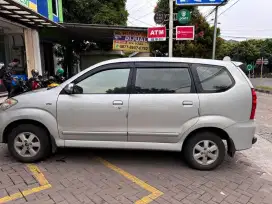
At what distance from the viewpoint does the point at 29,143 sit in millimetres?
3975

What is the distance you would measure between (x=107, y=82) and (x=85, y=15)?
14793 millimetres

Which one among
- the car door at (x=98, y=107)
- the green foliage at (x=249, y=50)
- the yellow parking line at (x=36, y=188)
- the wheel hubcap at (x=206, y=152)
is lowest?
the yellow parking line at (x=36, y=188)

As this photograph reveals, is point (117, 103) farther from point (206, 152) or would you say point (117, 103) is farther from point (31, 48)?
point (31, 48)

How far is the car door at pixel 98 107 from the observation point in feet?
12.5

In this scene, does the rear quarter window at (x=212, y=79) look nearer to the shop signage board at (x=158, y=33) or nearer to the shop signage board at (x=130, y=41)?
the shop signage board at (x=158, y=33)

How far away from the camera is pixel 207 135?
12.4ft

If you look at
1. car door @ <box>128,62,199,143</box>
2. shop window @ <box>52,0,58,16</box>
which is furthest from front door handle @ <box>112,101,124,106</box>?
shop window @ <box>52,0,58,16</box>

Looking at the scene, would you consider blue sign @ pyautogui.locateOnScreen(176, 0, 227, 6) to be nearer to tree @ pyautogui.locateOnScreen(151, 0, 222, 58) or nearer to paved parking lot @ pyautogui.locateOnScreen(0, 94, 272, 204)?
tree @ pyautogui.locateOnScreen(151, 0, 222, 58)

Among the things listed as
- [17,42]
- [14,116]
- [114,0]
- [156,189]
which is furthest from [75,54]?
[156,189]

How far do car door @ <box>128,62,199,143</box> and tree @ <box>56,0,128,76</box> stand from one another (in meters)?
13.8

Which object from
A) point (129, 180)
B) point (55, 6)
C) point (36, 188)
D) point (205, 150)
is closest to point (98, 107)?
point (129, 180)

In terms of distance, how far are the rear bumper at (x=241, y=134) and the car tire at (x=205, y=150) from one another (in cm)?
19

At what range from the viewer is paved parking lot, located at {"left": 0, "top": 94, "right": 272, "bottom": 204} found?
3107 mm

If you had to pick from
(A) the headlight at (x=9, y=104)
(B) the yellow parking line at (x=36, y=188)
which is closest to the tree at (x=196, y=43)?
(A) the headlight at (x=9, y=104)
